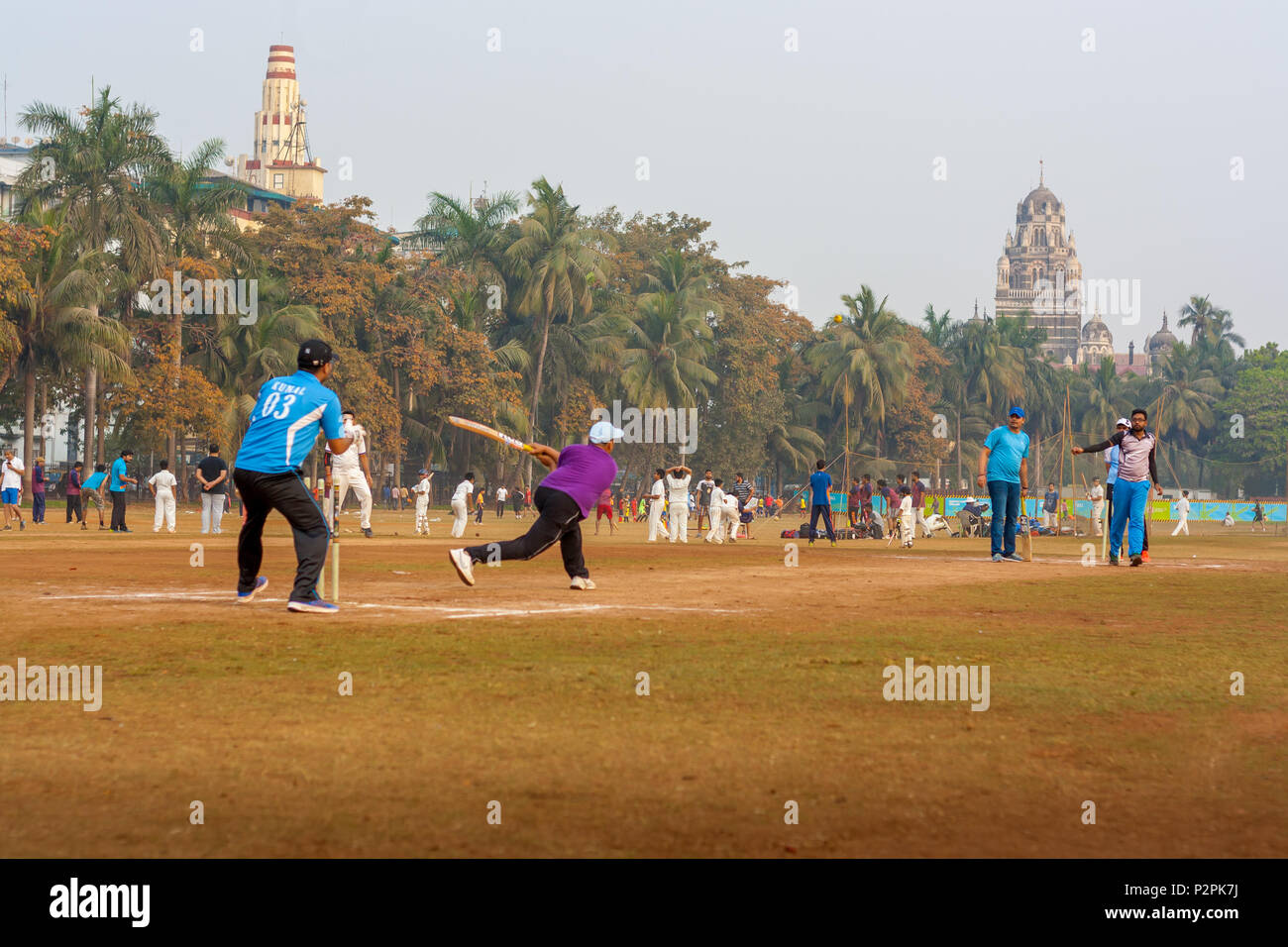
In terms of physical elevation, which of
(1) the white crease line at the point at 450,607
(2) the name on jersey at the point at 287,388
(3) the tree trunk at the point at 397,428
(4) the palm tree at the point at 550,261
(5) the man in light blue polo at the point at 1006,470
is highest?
(4) the palm tree at the point at 550,261

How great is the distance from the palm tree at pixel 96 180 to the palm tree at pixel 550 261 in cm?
1851

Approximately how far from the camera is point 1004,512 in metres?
19.2

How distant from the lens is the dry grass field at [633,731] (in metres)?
4.49

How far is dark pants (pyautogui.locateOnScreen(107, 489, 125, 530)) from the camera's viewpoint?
93.8 ft

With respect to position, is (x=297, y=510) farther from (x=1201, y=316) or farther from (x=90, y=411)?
(x=1201, y=316)

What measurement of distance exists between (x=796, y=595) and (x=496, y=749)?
7739 millimetres

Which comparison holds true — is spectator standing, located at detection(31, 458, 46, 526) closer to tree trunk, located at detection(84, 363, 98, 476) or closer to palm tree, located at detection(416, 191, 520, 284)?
tree trunk, located at detection(84, 363, 98, 476)

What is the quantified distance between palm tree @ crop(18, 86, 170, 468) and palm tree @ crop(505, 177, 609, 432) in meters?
18.5

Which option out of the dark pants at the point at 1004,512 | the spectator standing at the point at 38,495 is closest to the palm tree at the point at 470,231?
the spectator standing at the point at 38,495

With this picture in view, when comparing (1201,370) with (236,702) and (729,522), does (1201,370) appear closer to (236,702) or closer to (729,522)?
(729,522)

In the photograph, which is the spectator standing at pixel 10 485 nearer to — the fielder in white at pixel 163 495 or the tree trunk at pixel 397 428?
the fielder in white at pixel 163 495

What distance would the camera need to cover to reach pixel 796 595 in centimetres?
1310

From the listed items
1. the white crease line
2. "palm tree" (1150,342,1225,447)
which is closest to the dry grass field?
the white crease line
